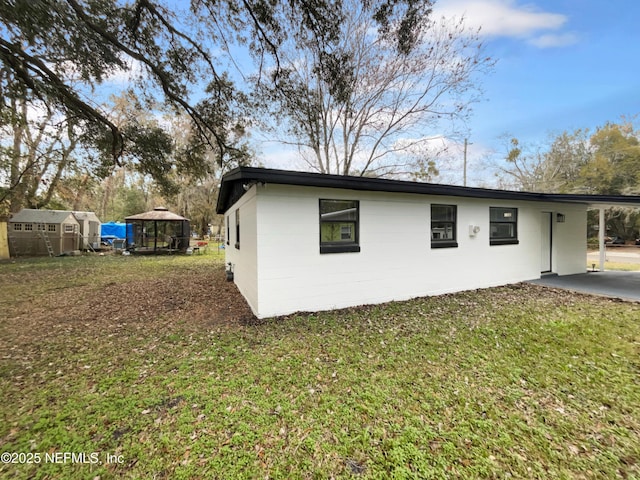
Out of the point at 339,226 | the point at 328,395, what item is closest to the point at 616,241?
the point at 339,226

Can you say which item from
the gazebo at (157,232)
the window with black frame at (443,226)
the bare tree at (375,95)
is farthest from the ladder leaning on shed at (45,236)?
the window with black frame at (443,226)

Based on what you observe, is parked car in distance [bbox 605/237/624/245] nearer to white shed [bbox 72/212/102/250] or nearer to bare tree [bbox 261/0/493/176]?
bare tree [bbox 261/0/493/176]

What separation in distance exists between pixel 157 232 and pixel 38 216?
6275 mm

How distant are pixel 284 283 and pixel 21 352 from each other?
149 inches

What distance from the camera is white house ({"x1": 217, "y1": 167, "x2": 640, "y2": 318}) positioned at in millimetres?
4871

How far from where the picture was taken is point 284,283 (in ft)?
16.3

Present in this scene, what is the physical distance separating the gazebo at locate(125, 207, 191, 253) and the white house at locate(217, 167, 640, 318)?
1086 centimetres

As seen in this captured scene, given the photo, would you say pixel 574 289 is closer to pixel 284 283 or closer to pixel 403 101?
pixel 284 283

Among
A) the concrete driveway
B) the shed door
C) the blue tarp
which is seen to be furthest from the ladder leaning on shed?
the shed door

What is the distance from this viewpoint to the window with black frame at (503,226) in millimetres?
7461

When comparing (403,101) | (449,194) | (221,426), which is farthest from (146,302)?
(403,101)

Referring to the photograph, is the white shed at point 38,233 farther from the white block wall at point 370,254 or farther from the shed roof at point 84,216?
the white block wall at point 370,254

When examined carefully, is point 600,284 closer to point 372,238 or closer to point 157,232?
point 372,238

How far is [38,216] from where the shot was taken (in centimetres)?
→ 1634
